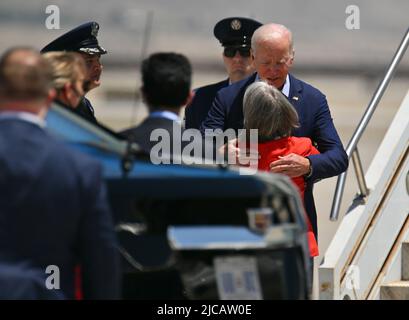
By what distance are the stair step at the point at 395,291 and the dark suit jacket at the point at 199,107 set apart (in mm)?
1578

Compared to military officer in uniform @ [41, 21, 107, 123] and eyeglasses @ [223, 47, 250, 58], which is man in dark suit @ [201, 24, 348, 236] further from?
eyeglasses @ [223, 47, 250, 58]

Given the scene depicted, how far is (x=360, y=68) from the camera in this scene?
107 ft

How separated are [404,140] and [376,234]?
0.64 meters

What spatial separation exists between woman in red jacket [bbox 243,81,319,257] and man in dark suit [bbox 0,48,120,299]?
72.8 inches

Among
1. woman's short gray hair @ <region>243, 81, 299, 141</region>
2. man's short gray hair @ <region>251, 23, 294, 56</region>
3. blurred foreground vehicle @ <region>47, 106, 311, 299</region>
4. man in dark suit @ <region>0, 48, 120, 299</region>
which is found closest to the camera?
man in dark suit @ <region>0, 48, 120, 299</region>

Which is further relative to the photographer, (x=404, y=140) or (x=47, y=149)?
(x=404, y=140)

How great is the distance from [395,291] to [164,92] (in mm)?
3107

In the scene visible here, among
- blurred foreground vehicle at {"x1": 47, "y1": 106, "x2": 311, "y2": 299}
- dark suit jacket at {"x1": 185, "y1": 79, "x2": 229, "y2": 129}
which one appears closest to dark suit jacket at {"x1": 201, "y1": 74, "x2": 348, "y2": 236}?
dark suit jacket at {"x1": 185, "y1": 79, "x2": 229, "y2": 129}

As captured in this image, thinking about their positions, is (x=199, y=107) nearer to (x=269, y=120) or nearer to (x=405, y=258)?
(x=269, y=120)

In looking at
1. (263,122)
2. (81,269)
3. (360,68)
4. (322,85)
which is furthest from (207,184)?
(360,68)

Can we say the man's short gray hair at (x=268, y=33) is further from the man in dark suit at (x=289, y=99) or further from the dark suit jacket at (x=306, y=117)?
the dark suit jacket at (x=306, y=117)

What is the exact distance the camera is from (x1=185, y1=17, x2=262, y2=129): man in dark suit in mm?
7363

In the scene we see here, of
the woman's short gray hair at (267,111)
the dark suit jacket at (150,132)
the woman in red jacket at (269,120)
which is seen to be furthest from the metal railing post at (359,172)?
the dark suit jacket at (150,132)
